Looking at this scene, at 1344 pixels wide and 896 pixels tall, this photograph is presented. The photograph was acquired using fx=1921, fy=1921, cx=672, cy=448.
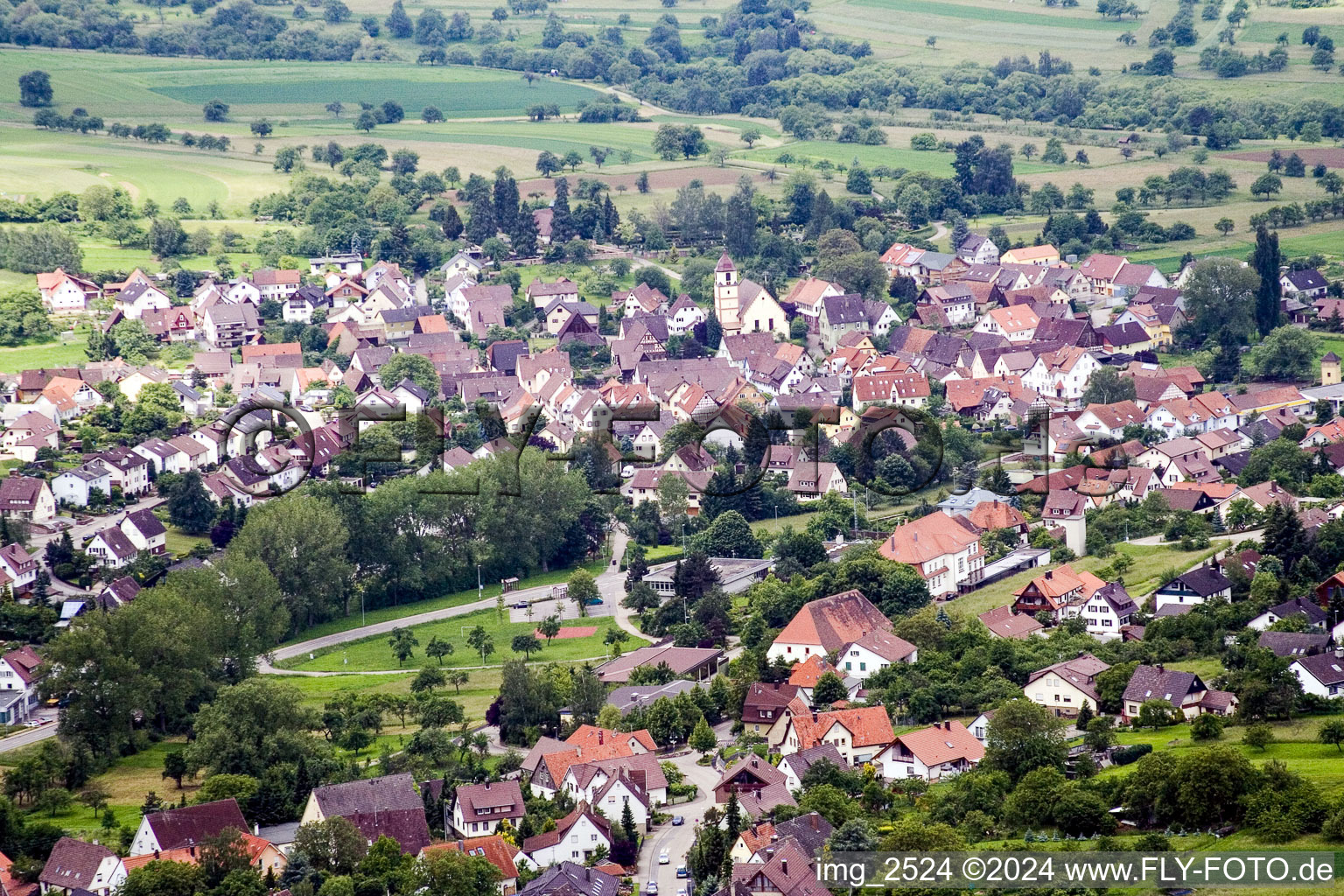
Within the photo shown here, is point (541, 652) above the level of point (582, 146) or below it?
below

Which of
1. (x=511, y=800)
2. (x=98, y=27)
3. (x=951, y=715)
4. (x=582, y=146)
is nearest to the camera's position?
(x=511, y=800)

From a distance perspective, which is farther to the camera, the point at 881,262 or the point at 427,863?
the point at 881,262

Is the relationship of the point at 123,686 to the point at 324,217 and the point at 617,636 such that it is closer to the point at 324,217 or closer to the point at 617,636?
the point at 617,636

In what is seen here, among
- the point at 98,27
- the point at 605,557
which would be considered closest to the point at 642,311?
the point at 605,557

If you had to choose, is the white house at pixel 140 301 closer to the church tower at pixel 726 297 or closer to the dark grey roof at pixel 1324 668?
the church tower at pixel 726 297

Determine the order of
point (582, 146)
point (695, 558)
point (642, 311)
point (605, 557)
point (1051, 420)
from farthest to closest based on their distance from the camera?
point (582, 146)
point (642, 311)
point (1051, 420)
point (605, 557)
point (695, 558)

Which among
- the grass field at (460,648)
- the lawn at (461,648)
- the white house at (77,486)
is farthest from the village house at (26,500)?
the grass field at (460,648)

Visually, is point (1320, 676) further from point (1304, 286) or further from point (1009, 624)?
point (1304, 286)
